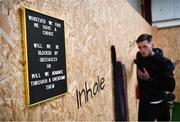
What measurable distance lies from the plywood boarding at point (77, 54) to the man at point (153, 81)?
0.31 m

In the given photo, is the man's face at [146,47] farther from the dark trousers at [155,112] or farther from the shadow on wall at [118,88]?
the dark trousers at [155,112]

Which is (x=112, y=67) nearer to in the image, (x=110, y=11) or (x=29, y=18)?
(x=110, y=11)

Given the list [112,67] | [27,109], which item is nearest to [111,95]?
[112,67]

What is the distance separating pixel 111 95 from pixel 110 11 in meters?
0.81

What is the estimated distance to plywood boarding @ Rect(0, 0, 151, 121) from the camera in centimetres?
93

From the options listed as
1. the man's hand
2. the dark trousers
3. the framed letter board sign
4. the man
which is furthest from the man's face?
the framed letter board sign

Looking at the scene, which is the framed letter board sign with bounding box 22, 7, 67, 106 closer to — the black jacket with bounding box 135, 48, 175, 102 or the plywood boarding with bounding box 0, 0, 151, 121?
the plywood boarding with bounding box 0, 0, 151, 121

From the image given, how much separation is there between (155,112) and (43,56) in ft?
5.11

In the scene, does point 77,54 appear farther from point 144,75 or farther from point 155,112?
point 155,112

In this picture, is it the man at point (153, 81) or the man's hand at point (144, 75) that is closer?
the man at point (153, 81)

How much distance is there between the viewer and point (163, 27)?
5.42 meters

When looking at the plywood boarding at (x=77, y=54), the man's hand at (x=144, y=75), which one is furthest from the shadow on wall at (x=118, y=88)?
the man's hand at (x=144, y=75)

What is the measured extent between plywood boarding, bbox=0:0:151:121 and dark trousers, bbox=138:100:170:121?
1.18 ft

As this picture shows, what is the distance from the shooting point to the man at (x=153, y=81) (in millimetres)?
2191
